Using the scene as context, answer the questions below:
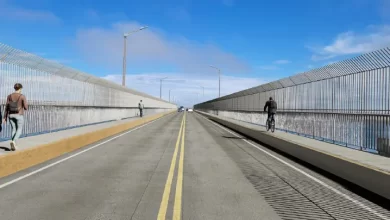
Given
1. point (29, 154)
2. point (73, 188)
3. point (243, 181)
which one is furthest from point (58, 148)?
point (243, 181)

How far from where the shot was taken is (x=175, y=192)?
7047mm

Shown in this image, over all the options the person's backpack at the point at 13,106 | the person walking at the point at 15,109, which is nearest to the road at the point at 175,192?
the person walking at the point at 15,109

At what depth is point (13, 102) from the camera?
33.0 ft

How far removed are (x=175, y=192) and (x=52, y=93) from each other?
40.0 feet

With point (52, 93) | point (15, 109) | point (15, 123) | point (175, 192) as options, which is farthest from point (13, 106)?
point (52, 93)

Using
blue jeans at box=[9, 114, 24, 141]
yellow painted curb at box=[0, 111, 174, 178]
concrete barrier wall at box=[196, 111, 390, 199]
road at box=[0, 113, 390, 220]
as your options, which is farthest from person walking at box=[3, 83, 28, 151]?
concrete barrier wall at box=[196, 111, 390, 199]

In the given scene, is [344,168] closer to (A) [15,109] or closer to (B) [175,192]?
(B) [175,192]

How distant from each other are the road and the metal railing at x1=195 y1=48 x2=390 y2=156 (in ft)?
7.89

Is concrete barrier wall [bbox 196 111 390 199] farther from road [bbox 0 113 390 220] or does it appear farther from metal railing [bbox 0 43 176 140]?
metal railing [bbox 0 43 176 140]

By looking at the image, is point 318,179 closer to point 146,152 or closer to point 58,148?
point 146,152

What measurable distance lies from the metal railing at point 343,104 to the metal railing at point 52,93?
36.6 feet

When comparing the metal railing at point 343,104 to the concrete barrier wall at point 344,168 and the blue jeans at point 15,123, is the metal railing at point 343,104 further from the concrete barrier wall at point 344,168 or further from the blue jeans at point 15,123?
the blue jeans at point 15,123

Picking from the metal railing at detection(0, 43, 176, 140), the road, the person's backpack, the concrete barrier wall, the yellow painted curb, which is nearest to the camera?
the road

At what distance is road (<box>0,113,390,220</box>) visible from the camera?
225 inches
